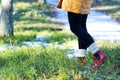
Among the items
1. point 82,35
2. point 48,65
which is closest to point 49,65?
point 48,65

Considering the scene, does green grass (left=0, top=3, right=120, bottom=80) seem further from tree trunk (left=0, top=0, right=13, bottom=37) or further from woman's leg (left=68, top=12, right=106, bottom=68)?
tree trunk (left=0, top=0, right=13, bottom=37)

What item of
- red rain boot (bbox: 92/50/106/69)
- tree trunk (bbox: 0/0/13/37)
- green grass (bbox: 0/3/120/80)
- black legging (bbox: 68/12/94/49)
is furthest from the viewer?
tree trunk (bbox: 0/0/13/37)

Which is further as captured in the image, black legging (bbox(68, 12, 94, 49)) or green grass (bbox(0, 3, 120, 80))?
black legging (bbox(68, 12, 94, 49))

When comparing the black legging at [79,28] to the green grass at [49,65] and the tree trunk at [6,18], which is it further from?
the tree trunk at [6,18]

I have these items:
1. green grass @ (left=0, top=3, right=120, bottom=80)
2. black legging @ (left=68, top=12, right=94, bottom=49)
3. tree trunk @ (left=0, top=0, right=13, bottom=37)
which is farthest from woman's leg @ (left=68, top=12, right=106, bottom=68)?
tree trunk @ (left=0, top=0, right=13, bottom=37)

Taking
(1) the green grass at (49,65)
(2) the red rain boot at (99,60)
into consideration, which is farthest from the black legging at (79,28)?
(1) the green grass at (49,65)

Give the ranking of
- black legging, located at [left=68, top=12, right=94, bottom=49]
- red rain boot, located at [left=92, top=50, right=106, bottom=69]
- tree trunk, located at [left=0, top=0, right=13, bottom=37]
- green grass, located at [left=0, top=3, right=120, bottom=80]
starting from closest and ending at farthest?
1. green grass, located at [left=0, top=3, right=120, bottom=80]
2. black legging, located at [left=68, top=12, right=94, bottom=49]
3. red rain boot, located at [left=92, top=50, right=106, bottom=69]
4. tree trunk, located at [left=0, top=0, right=13, bottom=37]

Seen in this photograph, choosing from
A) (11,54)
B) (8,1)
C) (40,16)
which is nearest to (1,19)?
(8,1)

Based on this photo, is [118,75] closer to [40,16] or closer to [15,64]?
[15,64]

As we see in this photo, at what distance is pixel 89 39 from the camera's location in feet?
23.2

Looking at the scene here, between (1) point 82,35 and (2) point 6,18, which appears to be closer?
(1) point 82,35

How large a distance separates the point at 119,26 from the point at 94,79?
46.4ft

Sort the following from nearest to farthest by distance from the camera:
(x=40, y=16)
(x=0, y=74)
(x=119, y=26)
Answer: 1. (x=0, y=74)
2. (x=119, y=26)
3. (x=40, y=16)

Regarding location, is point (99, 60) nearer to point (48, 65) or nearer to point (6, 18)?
point (48, 65)
